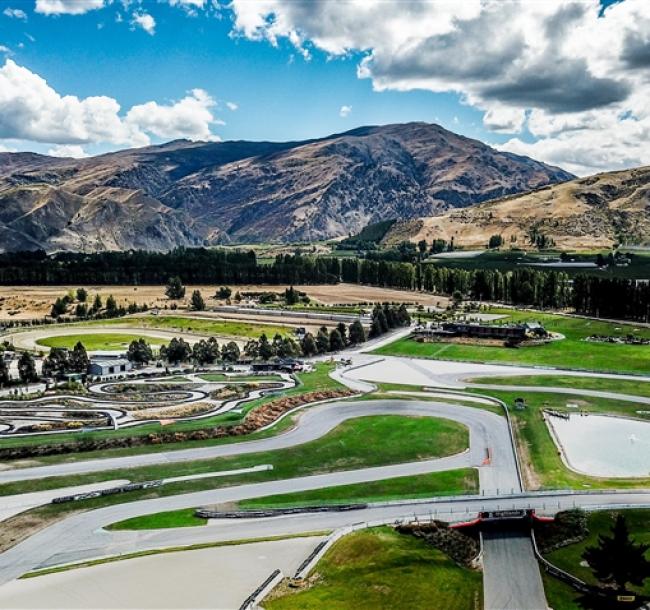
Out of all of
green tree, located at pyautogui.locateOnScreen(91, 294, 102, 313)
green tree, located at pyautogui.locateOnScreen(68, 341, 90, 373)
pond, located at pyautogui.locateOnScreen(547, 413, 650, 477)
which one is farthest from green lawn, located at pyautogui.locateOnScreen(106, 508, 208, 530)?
green tree, located at pyautogui.locateOnScreen(91, 294, 102, 313)

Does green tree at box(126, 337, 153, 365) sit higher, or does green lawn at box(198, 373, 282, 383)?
green tree at box(126, 337, 153, 365)

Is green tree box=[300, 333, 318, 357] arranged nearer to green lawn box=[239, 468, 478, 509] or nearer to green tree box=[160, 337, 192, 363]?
green tree box=[160, 337, 192, 363]

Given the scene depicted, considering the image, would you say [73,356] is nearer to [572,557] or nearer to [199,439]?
[199,439]

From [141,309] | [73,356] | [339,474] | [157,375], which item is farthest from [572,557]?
[141,309]

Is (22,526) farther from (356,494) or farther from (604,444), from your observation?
(604,444)

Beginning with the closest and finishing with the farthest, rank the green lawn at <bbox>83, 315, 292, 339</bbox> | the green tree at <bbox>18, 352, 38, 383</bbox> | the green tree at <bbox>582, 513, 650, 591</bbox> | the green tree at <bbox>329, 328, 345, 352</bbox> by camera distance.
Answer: the green tree at <bbox>582, 513, 650, 591</bbox> < the green tree at <bbox>18, 352, 38, 383</bbox> < the green tree at <bbox>329, 328, 345, 352</bbox> < the green lawn at <bbox>83, 315, 292, 339</bbox>

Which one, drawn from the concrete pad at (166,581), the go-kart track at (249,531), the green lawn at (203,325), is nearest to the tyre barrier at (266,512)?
the go-kart track at (249,531)

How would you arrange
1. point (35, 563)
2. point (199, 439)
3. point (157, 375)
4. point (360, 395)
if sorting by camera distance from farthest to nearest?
point (157, 375)
point (360, 395)
point (199, 439)
point (35, 563)
